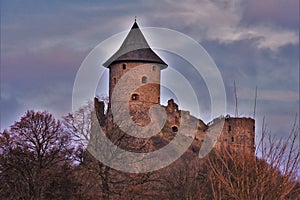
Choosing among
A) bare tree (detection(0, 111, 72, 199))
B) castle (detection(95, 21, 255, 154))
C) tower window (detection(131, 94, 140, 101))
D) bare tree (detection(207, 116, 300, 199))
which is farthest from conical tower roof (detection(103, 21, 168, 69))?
bare tree (detection(207, 116, 300, 199))

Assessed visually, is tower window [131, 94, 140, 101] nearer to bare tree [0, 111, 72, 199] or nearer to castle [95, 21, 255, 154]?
castle [95, 21, 255, 154]

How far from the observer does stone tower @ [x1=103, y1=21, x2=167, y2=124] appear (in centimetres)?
4947

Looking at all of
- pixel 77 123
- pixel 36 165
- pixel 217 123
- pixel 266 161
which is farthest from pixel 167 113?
pixel 266 161

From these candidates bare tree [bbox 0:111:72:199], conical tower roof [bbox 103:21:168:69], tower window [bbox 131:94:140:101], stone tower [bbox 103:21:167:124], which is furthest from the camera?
conical tower roof [bbox 103:21:168:69]

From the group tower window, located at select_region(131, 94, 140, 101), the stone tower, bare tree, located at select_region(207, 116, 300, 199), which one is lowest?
bare tree, located at select_region(207, 116, 300, 199)

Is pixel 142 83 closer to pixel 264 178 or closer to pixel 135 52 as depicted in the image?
pixel 135 52

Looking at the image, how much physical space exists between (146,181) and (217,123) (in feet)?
91.2

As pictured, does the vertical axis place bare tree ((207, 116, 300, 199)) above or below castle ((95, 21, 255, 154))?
below

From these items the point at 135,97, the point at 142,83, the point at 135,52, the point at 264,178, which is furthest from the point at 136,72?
the point at 264,178

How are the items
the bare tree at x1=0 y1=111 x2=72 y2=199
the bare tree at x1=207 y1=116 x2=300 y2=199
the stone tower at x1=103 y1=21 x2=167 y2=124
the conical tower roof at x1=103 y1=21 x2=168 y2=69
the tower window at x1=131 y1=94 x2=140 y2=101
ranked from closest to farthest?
1. the bare tree at x1=207 y1=116 x2=300 y2=199
2. the bare tree at x1=0 y1=111 x2=72 y2=199
3. the tower window at x1=131 y1=94 x2=140 y2=101
4. the stone tower at x1=103 y1=21 x2=167 y2=124
5. the conical tower roof at x1=103 y1=21 x2=168 y2=69

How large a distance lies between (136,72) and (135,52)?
5.39 feet

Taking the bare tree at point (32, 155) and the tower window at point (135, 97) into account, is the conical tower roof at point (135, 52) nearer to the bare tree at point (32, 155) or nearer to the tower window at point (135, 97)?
the tower window at point (135, 97)

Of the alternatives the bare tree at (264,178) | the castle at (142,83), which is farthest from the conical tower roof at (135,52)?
the bare tree at (264,178)

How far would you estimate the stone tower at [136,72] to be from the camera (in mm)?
49469
